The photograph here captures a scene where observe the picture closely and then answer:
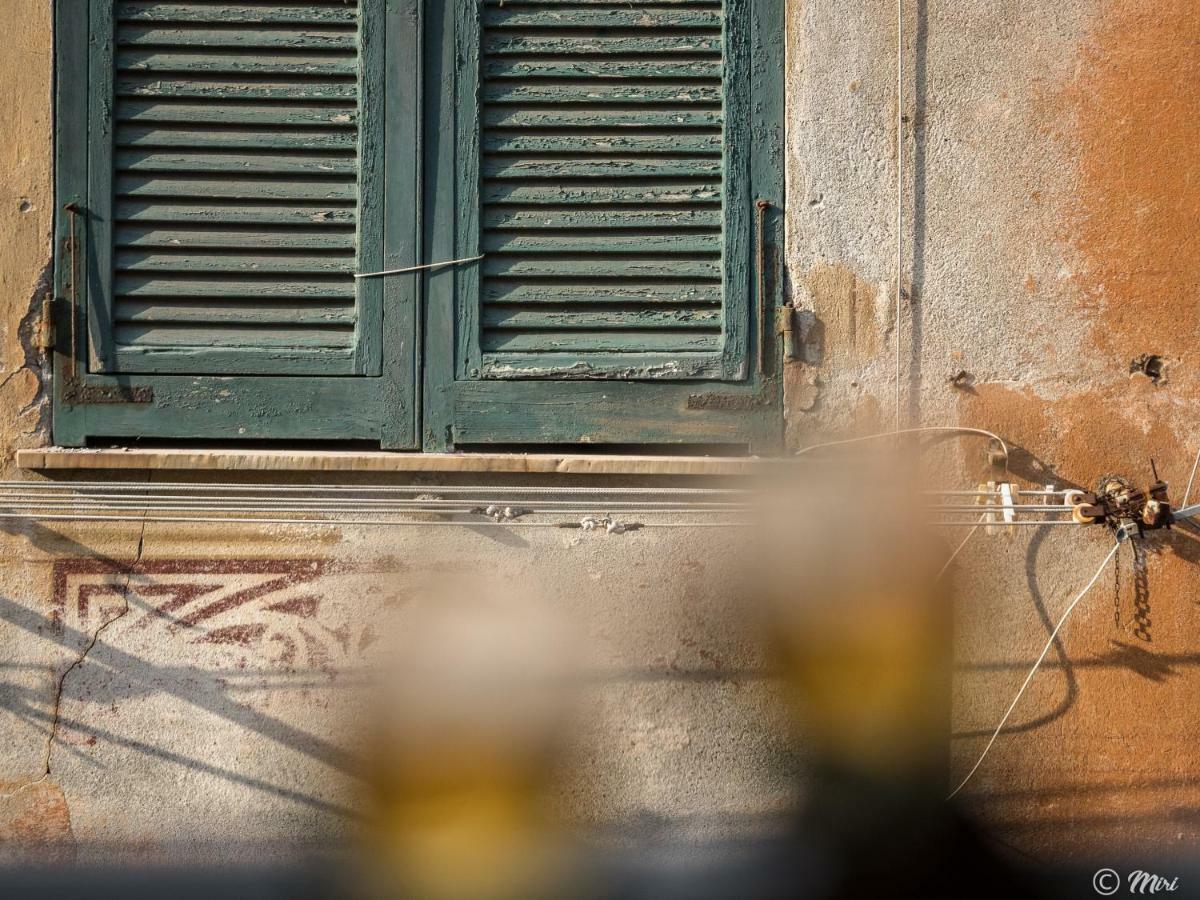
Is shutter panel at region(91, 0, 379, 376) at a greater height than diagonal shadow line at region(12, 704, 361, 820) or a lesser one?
greater

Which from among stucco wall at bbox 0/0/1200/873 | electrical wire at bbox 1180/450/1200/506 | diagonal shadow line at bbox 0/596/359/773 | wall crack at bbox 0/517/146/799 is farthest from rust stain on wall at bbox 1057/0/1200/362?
wall crack at bbox 0/517/146/799

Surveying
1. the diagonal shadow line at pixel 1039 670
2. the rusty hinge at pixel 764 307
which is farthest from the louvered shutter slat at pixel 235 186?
the diagonal shadow line at pixel 1039 670

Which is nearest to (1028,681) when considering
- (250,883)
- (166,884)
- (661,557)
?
(661,557)

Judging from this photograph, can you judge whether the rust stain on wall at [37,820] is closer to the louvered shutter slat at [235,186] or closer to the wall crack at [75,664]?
the wall crack at [75,664]

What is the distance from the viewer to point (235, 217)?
8.86ft

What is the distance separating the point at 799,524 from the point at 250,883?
1.73 m

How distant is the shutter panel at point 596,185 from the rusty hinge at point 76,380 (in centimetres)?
93

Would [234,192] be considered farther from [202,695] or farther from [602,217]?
[202,695]

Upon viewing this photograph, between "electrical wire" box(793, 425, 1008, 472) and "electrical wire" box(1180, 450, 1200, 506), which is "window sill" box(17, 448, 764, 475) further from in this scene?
"electrical wire" box(1180, 450, 1200, 506)

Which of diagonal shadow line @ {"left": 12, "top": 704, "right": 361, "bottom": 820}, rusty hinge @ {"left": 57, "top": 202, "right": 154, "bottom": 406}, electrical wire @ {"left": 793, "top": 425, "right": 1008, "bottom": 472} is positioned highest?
rusty hinge @ {"left": 57, "top": 202, "right": 154, "bottom": 406}

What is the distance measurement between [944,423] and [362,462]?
1566 millimetres

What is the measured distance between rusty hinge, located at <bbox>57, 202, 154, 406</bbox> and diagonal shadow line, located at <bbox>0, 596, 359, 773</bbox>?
22.2 inches

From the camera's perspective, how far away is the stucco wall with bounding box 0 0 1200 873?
8.73ft

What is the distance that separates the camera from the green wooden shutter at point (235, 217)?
8.75 ft
